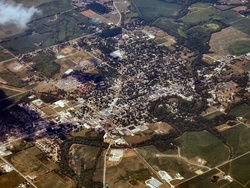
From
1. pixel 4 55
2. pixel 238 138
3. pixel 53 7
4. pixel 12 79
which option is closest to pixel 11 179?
pixel 12 79

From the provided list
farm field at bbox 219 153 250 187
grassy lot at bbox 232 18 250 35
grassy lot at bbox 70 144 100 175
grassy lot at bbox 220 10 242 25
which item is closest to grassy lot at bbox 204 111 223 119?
farm field at bbox 219 153 250 187

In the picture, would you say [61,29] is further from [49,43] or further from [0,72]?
[0,72]

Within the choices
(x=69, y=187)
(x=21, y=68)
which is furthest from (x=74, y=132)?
(x=21, y=68)

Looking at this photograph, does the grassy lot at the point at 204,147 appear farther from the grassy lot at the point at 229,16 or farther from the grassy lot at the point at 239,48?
the grassy lot at the point at 229,16

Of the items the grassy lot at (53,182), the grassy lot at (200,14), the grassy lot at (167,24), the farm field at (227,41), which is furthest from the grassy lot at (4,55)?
the grassy lot at (200,14)

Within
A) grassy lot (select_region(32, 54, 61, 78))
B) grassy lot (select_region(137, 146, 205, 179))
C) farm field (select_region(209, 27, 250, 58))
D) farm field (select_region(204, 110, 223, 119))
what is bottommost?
grassy lot (select_region(32, 54, 61, 78))

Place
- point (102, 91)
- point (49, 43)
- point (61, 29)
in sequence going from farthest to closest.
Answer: point (61, 29)
point (49, 43)
point (102, 91)

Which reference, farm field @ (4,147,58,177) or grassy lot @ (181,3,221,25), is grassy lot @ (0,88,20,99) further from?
grassy lot @ (181,3,221,25)

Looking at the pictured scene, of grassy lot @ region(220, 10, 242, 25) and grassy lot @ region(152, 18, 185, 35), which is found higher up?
grassy lot @ region(220, 10, 242, 25)
